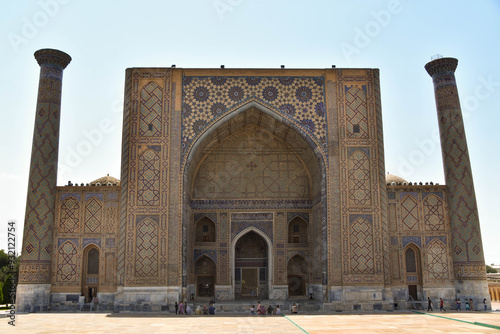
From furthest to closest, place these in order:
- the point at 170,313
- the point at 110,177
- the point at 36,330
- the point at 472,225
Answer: the point at 110,177, the point at 472,225, the point at 170,313, the point at 36,330

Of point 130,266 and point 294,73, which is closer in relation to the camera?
point 130,266

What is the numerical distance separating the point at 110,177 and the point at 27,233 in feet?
12.3

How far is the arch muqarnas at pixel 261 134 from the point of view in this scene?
12.5 meters

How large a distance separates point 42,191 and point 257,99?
6090 mm

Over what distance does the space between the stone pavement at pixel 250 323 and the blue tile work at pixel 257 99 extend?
15.1 ft

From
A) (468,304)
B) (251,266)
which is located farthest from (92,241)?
(468,304)

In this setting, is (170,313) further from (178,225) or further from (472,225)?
(472,225)

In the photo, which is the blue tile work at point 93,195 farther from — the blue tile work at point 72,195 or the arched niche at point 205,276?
the arched niche at point 205,276

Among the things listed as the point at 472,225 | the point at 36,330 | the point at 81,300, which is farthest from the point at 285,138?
the point at 36,330

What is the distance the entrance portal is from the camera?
1392cm

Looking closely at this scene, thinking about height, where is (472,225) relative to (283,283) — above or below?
above

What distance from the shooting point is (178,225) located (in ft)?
39.3

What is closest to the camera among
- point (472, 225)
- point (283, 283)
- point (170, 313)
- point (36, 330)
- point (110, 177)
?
point (36, 330)

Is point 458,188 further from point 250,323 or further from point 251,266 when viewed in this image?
point 250,323
